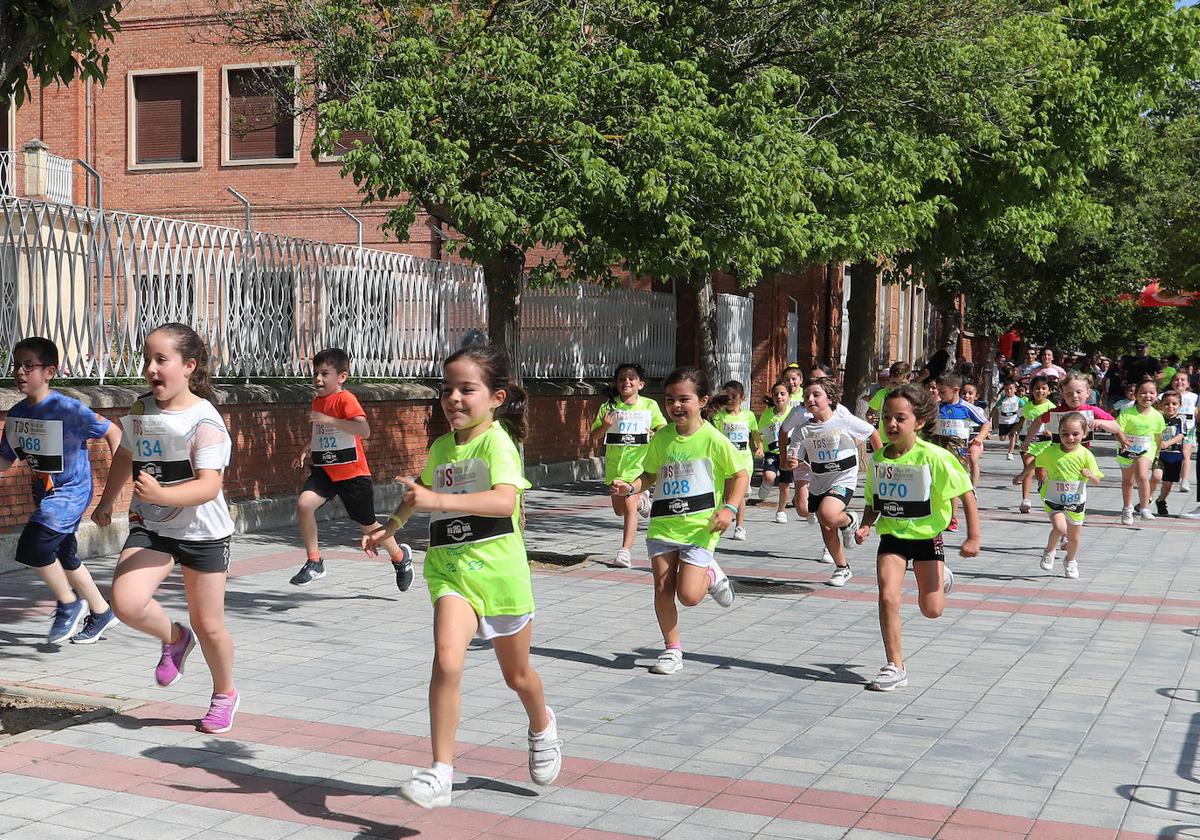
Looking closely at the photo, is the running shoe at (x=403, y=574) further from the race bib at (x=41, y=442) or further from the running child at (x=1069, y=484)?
the running child at (x=1069, y=484)

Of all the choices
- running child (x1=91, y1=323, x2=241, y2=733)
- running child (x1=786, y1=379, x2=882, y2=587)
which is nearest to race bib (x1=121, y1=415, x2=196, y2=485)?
running child (x1=91, y1=323, x2=241, y2=733)

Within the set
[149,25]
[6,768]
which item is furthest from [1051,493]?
[149,25]

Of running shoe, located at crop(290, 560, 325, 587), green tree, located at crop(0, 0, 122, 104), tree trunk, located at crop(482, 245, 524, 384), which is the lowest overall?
running shoe, located at crop(290, 560, 325, 587)

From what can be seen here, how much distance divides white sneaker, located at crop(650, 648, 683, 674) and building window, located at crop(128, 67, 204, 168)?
23090 mm

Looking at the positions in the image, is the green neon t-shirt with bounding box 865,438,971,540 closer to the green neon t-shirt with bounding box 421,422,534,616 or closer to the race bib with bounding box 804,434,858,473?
the green neon t-shirt with bounding box 421,422,534,616

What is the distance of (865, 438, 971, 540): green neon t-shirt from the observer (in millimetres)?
7414

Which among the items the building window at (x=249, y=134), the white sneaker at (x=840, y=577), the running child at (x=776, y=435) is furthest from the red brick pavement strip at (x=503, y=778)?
the building window at (x=249, y=134)

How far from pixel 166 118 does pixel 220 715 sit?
24904 millimetres

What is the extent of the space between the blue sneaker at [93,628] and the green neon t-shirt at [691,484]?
10.3 ft

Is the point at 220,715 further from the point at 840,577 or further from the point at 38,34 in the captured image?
the point at 840,577

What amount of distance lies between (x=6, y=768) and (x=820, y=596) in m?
6.42

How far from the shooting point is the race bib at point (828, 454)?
10852 millimetres

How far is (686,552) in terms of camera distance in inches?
297

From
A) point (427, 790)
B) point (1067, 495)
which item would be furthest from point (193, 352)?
point (1067, 495)
